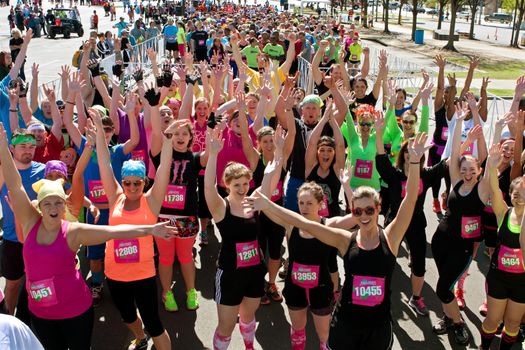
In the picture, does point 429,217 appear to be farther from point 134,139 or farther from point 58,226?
point 58,226

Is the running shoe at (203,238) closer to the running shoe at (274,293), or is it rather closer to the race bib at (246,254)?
the running shoe at (274,293)

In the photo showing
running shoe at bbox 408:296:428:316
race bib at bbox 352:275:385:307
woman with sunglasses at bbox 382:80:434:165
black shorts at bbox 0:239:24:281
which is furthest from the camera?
woman with sunglasses at bbox 382:80:434:165

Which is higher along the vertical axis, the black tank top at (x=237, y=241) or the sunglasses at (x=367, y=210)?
the sunglasses at (x=367, y=210)

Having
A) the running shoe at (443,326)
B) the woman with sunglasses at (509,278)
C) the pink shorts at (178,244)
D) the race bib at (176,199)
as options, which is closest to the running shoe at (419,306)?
the running shoe at (443,326)

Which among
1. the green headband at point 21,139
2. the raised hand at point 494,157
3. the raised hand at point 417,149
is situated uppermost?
the green headband at point 21,139

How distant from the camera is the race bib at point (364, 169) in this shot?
5.82m

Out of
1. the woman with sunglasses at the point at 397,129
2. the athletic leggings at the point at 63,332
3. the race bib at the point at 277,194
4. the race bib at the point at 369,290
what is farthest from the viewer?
the woman with sunglasses at the point at 397,129

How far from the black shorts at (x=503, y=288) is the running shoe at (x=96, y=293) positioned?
3.68m

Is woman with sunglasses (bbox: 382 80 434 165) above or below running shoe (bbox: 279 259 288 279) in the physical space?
above

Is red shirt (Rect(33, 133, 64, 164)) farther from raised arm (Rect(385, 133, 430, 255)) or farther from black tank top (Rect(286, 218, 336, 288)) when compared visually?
raised arm (Rect(385, 133, 430, 255))

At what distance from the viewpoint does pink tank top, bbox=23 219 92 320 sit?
3.55 m

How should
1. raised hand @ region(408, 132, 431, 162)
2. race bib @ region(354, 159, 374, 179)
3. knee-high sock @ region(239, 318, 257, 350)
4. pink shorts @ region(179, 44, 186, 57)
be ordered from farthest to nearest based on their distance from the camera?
pink shorts @ region(179, 44, 186, 57) → race bib @ region(354, 159, 374, 179) → knee-high sock @ region(239, 318, 257, 350) → raised hand @ region(408, 132, 431, 162)

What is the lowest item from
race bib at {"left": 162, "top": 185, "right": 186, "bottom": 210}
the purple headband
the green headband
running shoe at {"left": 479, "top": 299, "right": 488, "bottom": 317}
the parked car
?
the parked car

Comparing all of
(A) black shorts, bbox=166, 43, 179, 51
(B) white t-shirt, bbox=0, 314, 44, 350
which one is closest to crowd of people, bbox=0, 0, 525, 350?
(B) white t-shirt, bbox=0, 314, 44, 350
